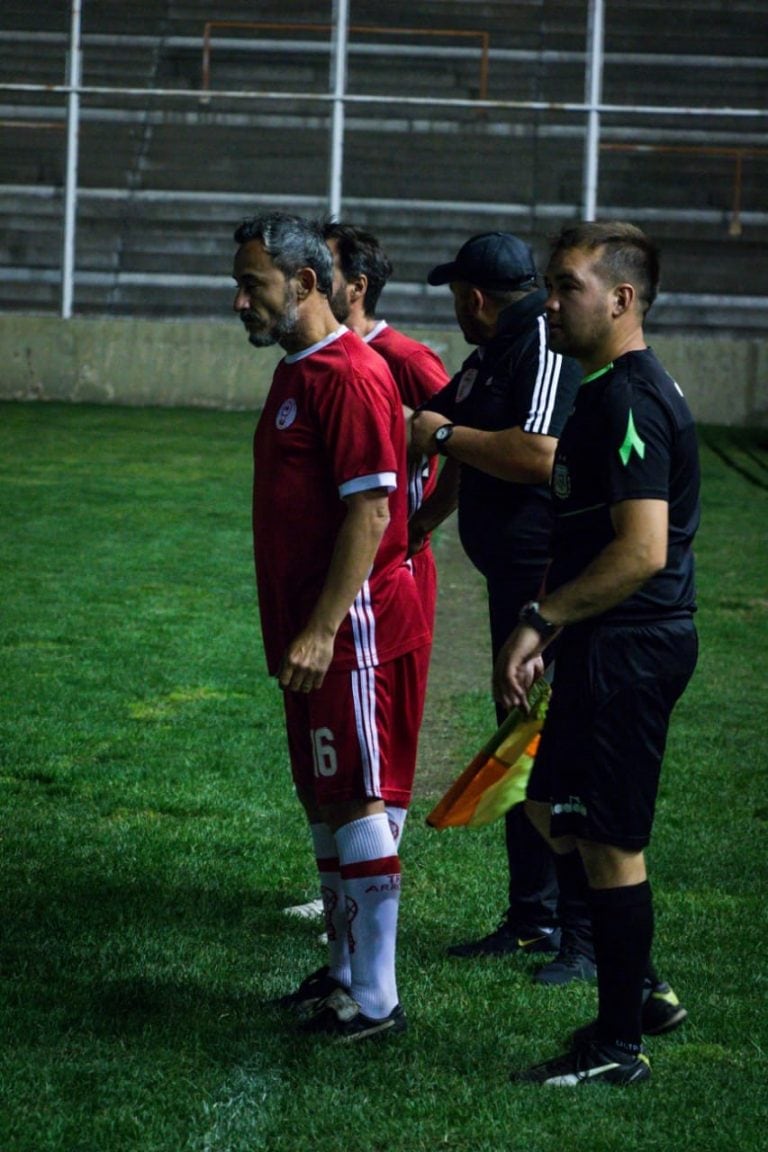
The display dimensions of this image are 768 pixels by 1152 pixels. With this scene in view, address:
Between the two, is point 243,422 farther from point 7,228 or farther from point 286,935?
point 286,935

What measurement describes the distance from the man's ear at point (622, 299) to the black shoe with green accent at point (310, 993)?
174 cm

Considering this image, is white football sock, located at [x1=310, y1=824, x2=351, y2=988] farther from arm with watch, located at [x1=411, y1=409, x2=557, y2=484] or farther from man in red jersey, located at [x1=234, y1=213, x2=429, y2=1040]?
arm with watch, located at [x1=411, y1=409, x2=557, y2=484]

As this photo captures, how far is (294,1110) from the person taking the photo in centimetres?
338

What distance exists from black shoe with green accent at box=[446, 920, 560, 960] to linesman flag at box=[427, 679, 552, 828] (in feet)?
2.34

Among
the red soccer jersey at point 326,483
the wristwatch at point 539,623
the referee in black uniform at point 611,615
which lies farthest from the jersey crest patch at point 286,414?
the wristwatch at point 539,623

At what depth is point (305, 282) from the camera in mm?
3775

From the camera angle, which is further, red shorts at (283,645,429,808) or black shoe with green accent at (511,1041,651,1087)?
red shorts at (283,645,429,808)

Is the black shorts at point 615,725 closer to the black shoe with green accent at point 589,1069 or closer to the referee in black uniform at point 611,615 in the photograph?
the referee in black uniform at point 611,615

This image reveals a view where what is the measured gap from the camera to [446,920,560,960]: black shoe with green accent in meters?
4.46

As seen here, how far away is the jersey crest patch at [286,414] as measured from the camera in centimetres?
375

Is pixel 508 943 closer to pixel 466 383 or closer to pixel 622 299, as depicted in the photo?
pixel 466 383

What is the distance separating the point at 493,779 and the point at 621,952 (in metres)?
0.57

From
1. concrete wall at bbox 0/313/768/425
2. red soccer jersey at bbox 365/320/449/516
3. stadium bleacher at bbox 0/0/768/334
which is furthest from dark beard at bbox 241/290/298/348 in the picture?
stadium bleacher at bbox 0/0/768/334

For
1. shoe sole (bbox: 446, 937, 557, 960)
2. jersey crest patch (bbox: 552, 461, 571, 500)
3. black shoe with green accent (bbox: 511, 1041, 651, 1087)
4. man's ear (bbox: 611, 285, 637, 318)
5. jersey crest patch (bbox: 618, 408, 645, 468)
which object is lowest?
shoe sole (bbox: 446, 937, 557, 960)
